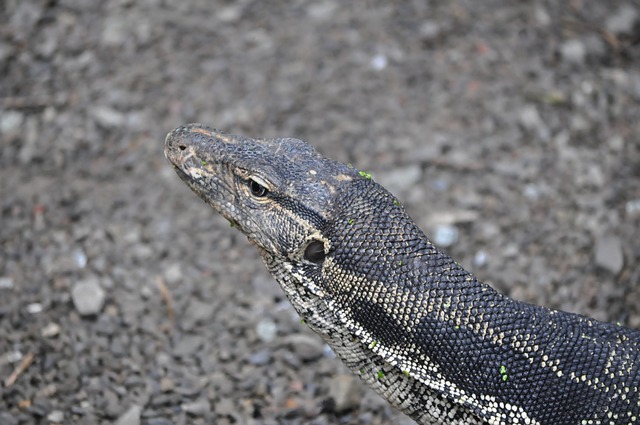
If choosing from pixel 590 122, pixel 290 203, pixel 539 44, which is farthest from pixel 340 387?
A: pixel 539 44

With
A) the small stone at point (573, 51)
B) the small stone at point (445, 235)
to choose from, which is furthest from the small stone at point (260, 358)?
the small stone at point (573, 51)

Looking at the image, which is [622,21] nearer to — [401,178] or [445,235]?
[401,178]

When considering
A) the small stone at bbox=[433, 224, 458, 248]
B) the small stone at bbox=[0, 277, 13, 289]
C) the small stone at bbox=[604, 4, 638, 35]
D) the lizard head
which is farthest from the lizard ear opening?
the small stone at bbox=[604, 4, 638, 35]

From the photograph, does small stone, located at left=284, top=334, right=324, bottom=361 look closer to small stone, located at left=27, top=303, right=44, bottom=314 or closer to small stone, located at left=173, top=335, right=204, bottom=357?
small stone, located at left=173, top=335, right=204, bottom=357

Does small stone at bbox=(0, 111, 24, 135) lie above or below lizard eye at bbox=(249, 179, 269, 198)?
below

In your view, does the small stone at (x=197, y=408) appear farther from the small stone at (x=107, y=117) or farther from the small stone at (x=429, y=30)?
the small stone at (x=429, y=30)

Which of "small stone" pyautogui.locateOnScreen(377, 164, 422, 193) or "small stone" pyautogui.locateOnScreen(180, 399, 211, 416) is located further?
"small stone" pyautogui.locateOnScreen(377, 164, 422, 193)
